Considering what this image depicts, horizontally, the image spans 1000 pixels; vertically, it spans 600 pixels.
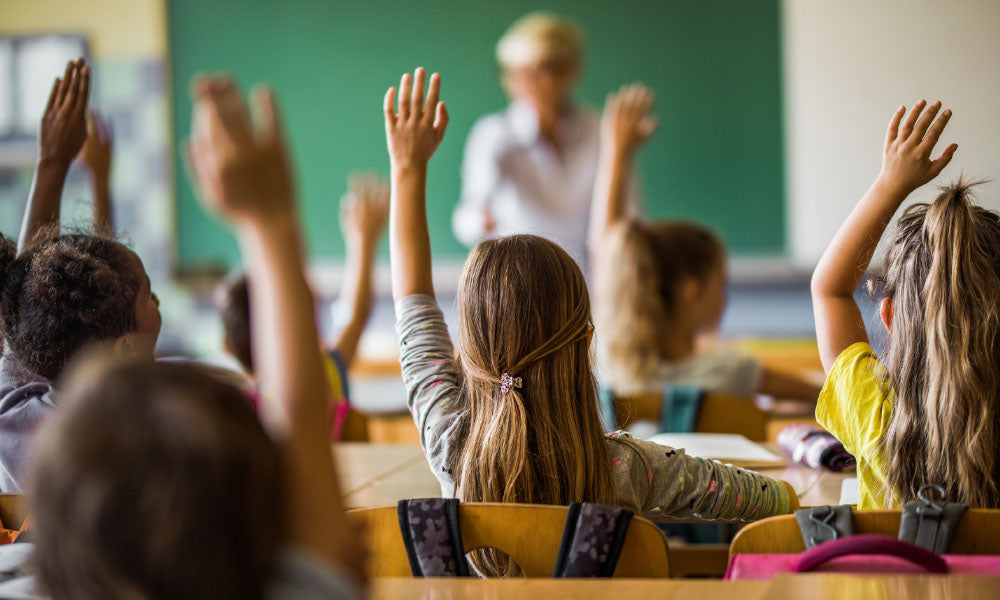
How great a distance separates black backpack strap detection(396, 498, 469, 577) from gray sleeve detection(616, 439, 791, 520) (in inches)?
13.9

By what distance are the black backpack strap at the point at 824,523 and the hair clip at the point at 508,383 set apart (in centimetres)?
43

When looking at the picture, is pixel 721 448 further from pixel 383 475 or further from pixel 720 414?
pixel 383 475

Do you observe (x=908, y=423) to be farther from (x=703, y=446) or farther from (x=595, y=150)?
(x=595, y=150)

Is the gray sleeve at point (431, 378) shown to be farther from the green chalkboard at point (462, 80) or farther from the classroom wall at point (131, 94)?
the classroom wall at point (131, 94)

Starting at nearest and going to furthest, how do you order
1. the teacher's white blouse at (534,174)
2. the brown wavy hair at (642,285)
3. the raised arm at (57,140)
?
the raised arm at (57,140), the brown wavy hair at (642,285), the teacher's white blouse at (534,174)

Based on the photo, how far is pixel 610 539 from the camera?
105 centimetres

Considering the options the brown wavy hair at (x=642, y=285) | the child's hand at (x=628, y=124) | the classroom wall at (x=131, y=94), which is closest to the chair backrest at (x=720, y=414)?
the brown wavy hair at (x=642, y=285)

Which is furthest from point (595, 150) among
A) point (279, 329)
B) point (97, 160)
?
point (279, 329)

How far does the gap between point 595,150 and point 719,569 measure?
9.06 feet

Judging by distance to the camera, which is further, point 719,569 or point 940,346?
point 719,569

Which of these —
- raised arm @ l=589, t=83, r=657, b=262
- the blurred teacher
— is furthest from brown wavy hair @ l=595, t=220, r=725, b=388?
the blurred teacher

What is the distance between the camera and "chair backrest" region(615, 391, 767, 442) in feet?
7.30

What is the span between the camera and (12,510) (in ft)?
4.23

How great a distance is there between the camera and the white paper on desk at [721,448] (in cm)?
178
